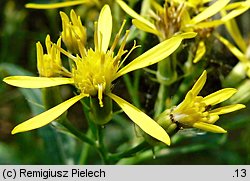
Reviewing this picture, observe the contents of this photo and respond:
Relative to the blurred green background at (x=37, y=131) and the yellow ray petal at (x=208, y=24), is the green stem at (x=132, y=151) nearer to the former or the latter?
the blurred green background at (x=37, y=131)

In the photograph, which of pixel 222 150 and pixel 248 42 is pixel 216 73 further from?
pixel 222 150

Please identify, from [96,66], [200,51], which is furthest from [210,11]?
[96,66]

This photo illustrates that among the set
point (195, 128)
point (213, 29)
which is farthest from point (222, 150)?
point (195, 128)

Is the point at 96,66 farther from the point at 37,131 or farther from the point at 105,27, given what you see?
the point at 37,131

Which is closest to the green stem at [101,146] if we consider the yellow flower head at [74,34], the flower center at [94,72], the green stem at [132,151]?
the green stem at [132,151]
